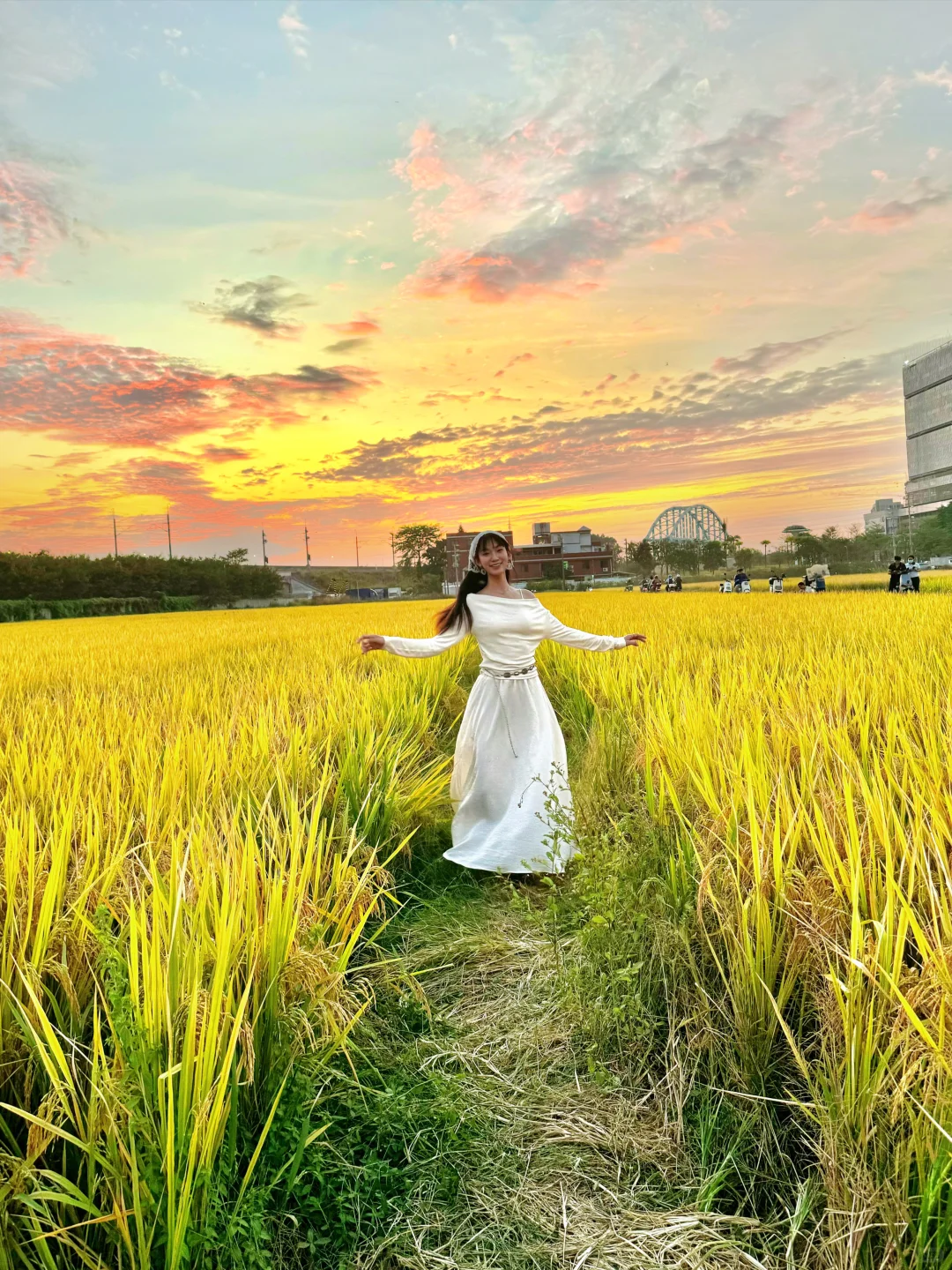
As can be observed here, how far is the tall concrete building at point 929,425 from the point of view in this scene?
203 feet

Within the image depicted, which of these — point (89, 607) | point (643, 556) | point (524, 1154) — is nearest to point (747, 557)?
point (643, 556)

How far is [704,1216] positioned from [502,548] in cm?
269

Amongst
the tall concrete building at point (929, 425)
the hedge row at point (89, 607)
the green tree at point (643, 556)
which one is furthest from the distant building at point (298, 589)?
the tall concrete building at point (929, 425)

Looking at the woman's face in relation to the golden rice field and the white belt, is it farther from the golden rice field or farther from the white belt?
the golden rice field

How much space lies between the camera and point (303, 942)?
1.65 metres

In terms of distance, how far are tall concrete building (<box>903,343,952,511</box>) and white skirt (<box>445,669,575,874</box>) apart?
242 feet

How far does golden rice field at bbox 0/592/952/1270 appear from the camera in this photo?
1.07 metres

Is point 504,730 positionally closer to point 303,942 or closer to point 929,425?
point 303,942

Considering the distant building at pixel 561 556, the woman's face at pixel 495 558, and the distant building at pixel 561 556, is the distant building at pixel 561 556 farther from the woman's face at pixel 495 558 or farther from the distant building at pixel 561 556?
the woman's face at pixel 495 558

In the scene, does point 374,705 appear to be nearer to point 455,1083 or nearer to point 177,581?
point 455,1083

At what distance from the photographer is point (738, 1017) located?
154 centimetres

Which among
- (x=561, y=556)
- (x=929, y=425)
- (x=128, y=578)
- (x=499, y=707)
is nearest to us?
(x=499, y=707)

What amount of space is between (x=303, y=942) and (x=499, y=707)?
2065 mm

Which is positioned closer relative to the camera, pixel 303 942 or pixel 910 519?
pixel 303 942
